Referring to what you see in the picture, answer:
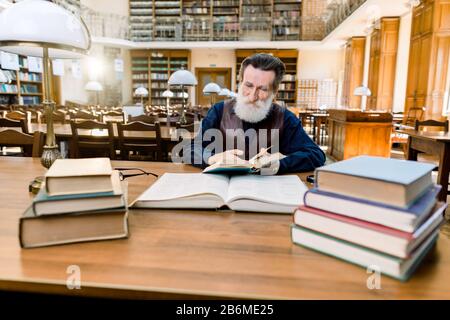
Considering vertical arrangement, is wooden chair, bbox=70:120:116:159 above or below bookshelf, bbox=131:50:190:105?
below

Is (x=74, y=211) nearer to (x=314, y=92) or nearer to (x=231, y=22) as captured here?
(x=231, y=22)

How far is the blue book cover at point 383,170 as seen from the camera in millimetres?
651

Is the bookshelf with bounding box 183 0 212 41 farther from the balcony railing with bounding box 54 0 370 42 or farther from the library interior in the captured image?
the library interior

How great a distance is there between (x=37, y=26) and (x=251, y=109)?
1040 millimetres

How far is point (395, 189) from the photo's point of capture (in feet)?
2.06

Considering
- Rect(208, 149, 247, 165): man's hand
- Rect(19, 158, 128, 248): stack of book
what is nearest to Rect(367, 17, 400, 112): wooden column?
Rect(208, 149, 247, 165): man's hand

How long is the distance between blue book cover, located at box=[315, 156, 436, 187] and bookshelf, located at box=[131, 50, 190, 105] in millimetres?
14173

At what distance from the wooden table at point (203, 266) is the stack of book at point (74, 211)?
0.08ft

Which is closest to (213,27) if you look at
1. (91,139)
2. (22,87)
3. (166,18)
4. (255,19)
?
(255,19)

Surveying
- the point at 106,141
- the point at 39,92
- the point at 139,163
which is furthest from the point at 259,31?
the point at 139,163

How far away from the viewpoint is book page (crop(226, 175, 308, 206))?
0.95 metres

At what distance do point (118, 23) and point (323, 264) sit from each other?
15.5 m

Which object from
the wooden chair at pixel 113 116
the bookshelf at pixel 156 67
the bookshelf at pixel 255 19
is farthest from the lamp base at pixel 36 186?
the bookshelf at pixel 156 67

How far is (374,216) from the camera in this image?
64cm
